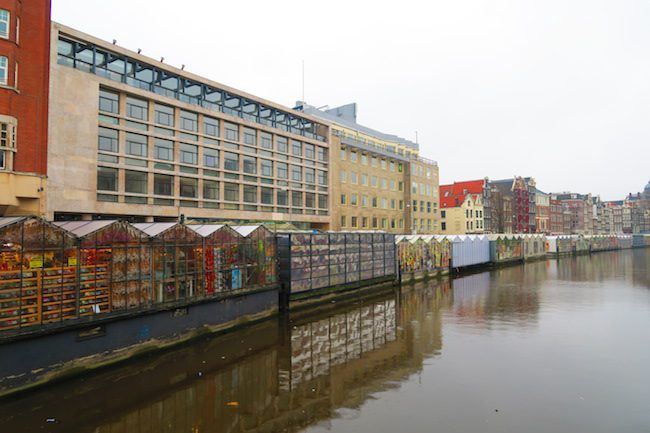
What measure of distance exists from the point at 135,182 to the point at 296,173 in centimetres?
2081

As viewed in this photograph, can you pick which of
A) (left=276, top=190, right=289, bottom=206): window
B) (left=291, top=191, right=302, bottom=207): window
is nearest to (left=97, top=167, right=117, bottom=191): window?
(left=276, top=190, right=289, bottom=206): window

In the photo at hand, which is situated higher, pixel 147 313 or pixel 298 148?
pixel 298 148

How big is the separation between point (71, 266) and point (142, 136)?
23.3 m

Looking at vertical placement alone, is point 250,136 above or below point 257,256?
above

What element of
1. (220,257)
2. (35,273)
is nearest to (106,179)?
(220,257)

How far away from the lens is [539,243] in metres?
80.4

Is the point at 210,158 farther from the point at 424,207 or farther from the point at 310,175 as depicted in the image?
the point at 424,207

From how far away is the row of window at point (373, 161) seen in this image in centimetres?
5894

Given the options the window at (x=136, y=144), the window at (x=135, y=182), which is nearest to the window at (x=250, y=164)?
the window at (x=136, y=144)

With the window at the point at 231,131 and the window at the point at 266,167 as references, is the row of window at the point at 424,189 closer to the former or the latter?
the window at the point at 266,167

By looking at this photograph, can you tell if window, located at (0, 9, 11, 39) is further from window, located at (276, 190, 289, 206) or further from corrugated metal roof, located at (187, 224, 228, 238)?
window, located at (276, 190, 289, 206)

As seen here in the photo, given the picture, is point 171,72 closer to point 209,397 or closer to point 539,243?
point 209,397

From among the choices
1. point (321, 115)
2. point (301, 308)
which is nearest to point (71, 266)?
point (301, 308)

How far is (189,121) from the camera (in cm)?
3916
